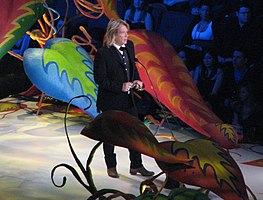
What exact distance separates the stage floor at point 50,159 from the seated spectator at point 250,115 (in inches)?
4.8

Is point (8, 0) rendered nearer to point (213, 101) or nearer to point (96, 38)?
point (96, 38)

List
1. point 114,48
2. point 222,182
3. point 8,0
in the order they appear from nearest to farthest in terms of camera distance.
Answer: point 222,182, point 114,48, point 8,0

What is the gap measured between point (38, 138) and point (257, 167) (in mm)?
1706

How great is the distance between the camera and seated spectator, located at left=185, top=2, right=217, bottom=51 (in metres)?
5.09

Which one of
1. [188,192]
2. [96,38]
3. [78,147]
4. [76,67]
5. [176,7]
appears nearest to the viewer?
[188,192]

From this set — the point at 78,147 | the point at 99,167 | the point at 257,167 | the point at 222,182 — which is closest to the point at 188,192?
the point at 222,182

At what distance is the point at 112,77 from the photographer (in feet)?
10.9

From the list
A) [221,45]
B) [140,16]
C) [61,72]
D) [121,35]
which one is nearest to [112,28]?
[121,35]

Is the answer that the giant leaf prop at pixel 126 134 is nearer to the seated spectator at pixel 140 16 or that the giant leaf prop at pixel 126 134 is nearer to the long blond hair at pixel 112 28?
the long blond hair at pixel 112 28

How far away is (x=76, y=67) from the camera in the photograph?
5023 mm

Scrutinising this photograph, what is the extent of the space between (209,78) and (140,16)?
2.98ft

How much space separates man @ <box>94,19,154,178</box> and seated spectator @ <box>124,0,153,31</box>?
2175 millimetres

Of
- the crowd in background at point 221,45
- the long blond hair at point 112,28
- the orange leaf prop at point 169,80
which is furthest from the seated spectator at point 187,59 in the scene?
the long blond hair at point 112,28

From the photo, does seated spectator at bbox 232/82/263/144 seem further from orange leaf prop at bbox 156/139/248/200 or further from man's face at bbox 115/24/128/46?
orange leaf prop at bbox 156/139/248/200
